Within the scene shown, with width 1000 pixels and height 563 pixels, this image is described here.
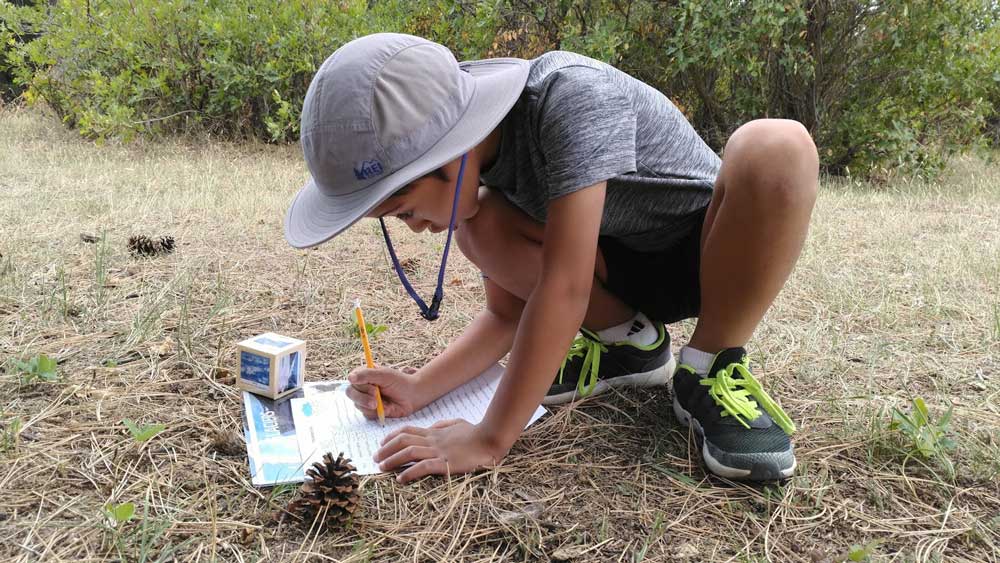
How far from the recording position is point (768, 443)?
124cm

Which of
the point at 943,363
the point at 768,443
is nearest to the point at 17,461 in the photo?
the point at 768,443

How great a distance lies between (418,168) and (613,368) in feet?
2.40

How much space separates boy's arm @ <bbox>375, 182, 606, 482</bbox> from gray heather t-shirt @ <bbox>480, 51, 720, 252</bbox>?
5cm

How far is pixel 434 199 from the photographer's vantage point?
3.99 ft

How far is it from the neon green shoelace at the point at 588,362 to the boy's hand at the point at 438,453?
0.35 meters

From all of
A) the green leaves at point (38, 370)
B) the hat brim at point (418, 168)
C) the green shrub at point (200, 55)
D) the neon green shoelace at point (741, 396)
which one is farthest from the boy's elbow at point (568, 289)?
the green shrub at point (200, 55)

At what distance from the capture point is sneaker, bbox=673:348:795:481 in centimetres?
122

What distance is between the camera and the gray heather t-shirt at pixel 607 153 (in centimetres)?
117

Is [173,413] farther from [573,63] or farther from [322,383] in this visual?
[573,63]

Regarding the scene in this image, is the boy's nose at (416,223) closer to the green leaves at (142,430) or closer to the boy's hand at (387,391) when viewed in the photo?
the boy's hand at (387,391)

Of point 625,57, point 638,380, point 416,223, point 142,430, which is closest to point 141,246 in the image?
point 142,430

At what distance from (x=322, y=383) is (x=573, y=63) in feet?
2.82

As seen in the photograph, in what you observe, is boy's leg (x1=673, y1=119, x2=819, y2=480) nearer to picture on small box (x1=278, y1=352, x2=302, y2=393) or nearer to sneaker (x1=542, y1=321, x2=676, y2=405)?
sneaker (x1=542, y1=321, x2=676, y2=405)

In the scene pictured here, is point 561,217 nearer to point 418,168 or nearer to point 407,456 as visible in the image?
point 418,168
